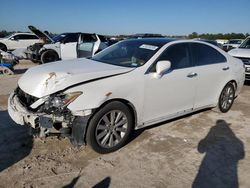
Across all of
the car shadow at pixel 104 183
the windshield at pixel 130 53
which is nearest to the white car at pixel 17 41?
the windshield at pixel 130 53

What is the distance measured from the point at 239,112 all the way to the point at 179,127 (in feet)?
6.54

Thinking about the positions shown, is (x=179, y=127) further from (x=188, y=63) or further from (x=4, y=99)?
(x=4, y=99)

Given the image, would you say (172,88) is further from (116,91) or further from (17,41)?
(17,41)

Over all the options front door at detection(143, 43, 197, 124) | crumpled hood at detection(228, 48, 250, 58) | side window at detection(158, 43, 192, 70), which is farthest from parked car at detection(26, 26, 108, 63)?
front door at detection(143, 43, 197, 124)

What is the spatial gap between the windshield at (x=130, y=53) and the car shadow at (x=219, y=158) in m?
1.67

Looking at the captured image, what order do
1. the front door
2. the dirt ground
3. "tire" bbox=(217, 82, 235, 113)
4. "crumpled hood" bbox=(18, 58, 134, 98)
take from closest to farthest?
the dirt ground, "crumpled hood" bbox=(18, 58, 134, 98), the front door, "tire" bbox=(217, 82, 235, 113)

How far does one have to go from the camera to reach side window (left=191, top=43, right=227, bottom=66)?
493 centimetres

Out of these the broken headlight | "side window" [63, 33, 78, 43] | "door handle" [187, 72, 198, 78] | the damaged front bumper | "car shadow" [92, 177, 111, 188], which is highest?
"side window" [63, 33, 78, 43]

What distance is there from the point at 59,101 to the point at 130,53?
170 cm

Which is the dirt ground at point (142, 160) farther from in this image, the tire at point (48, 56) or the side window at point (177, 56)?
the tire at point (48, 56)

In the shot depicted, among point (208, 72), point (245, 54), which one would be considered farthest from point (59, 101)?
point (245, 54)

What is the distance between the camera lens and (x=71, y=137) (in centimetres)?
352

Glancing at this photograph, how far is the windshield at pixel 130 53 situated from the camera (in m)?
4.26

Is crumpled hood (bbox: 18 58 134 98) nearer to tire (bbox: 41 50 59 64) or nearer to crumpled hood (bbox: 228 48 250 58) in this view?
crumpled hood (bbox: 228 48 250 58)
